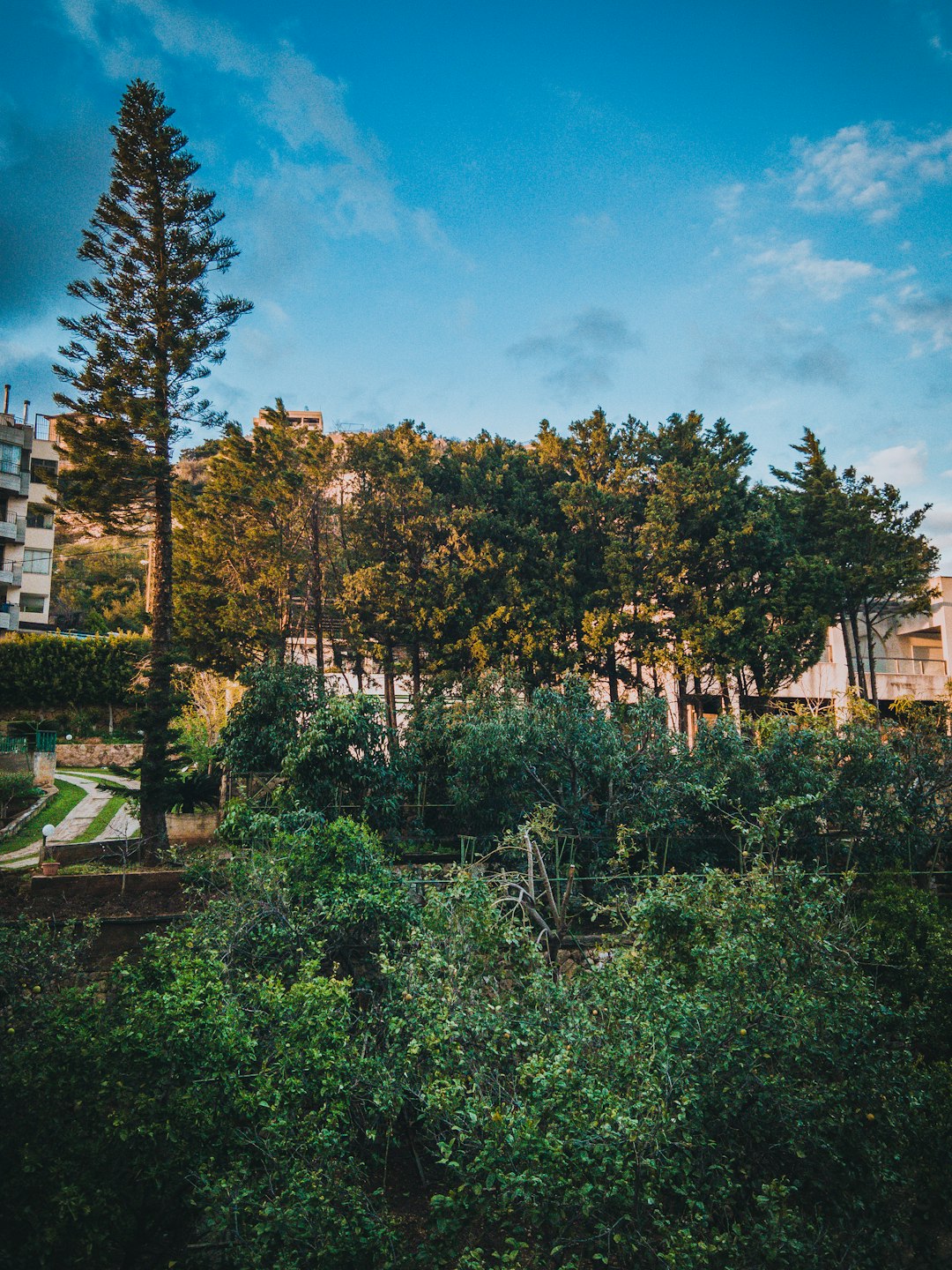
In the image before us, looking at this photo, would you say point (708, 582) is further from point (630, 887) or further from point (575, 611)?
point (630, 887)

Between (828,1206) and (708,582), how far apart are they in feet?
60.3

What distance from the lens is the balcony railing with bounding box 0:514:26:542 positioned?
1335 inches

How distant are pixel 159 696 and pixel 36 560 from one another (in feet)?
92.6

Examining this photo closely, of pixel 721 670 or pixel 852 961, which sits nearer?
pixel 852 961

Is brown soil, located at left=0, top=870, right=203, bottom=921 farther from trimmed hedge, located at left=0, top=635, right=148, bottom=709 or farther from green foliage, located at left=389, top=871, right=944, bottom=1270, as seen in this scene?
trimmed hedge, located at left=0, top=635, right=148, bottom=709

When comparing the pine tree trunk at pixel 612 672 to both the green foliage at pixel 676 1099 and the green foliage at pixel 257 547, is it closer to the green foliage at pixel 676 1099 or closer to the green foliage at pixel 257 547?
the green foliage at pixel 257 547

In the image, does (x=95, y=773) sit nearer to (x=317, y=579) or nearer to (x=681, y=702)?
(x=317, y=579)

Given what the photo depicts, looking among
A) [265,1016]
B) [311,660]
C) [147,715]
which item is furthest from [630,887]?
[311,660]

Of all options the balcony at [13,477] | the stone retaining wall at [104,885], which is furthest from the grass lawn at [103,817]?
the balcony at [13,477]

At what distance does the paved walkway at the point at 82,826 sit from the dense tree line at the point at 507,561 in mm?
5188

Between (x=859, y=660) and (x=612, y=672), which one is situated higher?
(x=859, y=660)

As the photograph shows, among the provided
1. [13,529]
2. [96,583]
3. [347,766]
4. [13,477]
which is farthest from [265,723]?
[96,583]

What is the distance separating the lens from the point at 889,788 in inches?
529

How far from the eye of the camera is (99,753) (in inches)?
1129
